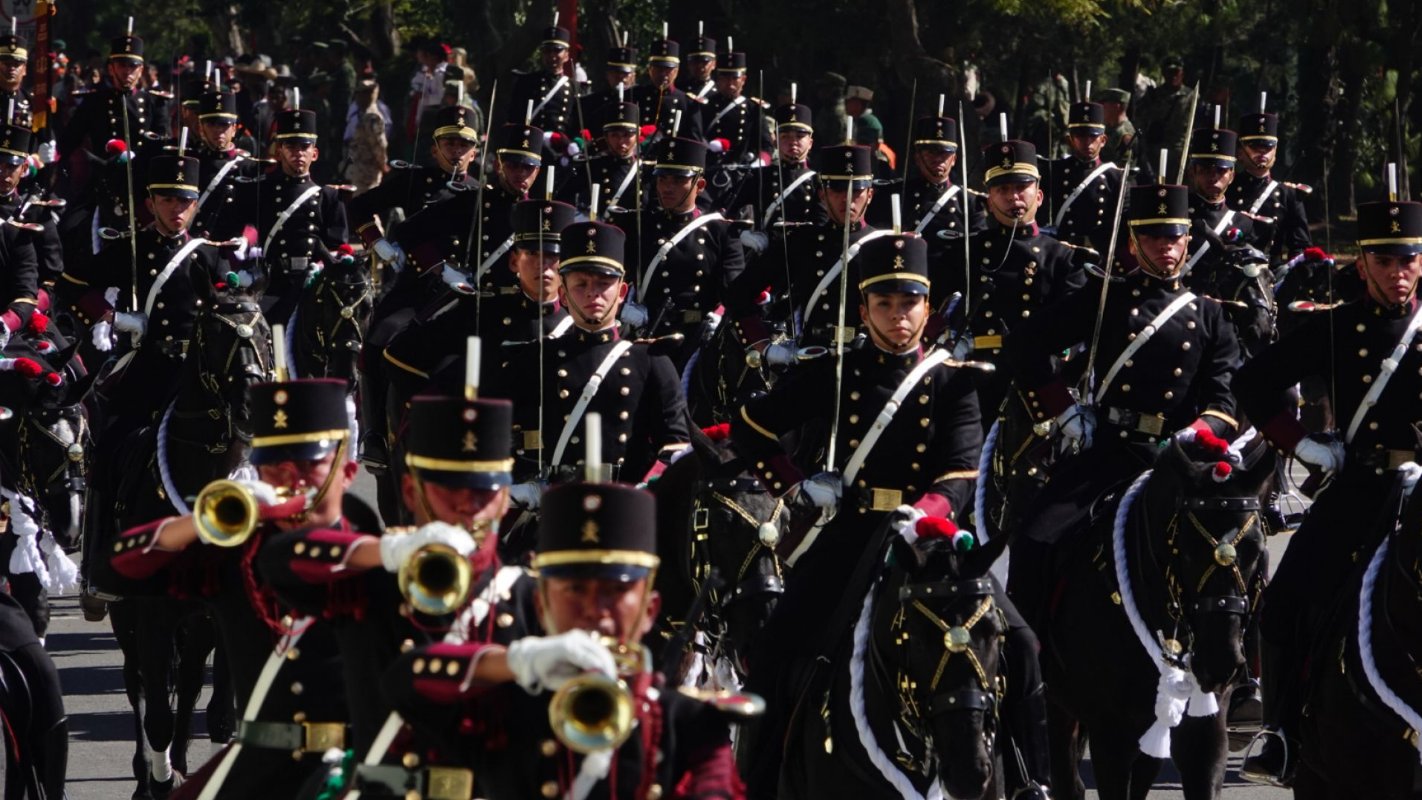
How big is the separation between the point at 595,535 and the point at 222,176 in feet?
47.3

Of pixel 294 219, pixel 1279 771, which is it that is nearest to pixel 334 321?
pixel 294 219

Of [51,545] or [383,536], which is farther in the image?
[51,545]

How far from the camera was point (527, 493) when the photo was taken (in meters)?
10.6

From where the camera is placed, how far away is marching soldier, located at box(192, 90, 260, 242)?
1922 centimetres

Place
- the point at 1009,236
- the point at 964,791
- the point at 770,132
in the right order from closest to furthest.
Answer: the point at 964,791, the point at 1009,236, the point at 770,132

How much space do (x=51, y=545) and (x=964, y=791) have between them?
6.14 meters

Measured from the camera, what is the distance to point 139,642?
478 inches

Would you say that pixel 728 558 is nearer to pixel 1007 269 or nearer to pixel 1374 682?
pixel 1374 682

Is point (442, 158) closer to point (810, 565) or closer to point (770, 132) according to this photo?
point (770, 132)

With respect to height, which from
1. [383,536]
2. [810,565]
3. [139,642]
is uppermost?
[383,536]

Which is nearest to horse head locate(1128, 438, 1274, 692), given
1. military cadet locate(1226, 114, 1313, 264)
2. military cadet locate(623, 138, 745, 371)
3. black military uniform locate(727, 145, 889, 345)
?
black military uniform locate(727, 145, 889, 345)

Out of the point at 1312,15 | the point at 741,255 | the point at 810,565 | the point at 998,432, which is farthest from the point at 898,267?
the point at 1312,15

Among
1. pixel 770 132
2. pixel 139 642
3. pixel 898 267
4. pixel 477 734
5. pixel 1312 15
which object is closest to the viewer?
pixel 477 734

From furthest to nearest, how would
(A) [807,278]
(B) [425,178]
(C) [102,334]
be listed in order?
(B) [425,178], (A) [807,278], (C) [102,334]
